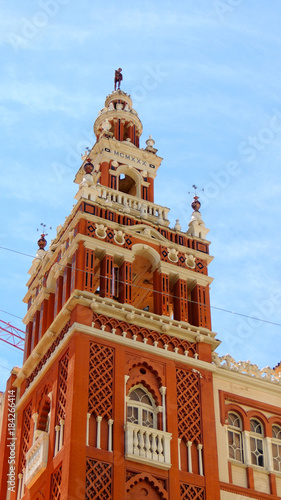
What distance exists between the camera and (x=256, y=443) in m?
36.1

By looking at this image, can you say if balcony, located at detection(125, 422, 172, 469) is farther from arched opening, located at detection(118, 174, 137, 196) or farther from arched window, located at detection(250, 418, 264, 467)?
arched opening, located at detection(118, 174, 137, 196)

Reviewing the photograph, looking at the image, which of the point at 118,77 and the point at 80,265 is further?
the point at 118,77

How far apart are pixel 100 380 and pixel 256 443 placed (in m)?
6.87

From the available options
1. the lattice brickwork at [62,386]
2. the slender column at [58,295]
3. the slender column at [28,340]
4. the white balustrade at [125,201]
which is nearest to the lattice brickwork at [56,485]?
the lattice brickwork at [62,386]

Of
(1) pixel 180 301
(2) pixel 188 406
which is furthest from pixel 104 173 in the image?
(2) pixel 188 406

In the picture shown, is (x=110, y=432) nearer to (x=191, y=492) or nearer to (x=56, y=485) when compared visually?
(x=56, y=485)

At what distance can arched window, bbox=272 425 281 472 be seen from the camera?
36.0 meters

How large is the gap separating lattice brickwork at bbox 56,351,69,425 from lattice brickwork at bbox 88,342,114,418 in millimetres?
1038

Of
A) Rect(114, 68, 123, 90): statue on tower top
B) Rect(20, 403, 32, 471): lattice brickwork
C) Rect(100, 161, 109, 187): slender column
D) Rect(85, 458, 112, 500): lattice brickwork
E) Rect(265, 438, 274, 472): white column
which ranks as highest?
Rect(114, 68, 123, 90): statue on tower top

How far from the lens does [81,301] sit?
115 ft

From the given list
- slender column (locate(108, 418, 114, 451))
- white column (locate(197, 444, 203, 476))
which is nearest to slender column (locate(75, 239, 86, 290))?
slender column (locate(108, 418, 114, 451))

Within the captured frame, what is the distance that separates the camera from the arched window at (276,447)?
36.0 metres

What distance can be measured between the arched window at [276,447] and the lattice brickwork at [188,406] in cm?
351

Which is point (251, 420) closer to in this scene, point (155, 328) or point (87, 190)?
Result: point (155, 328)
